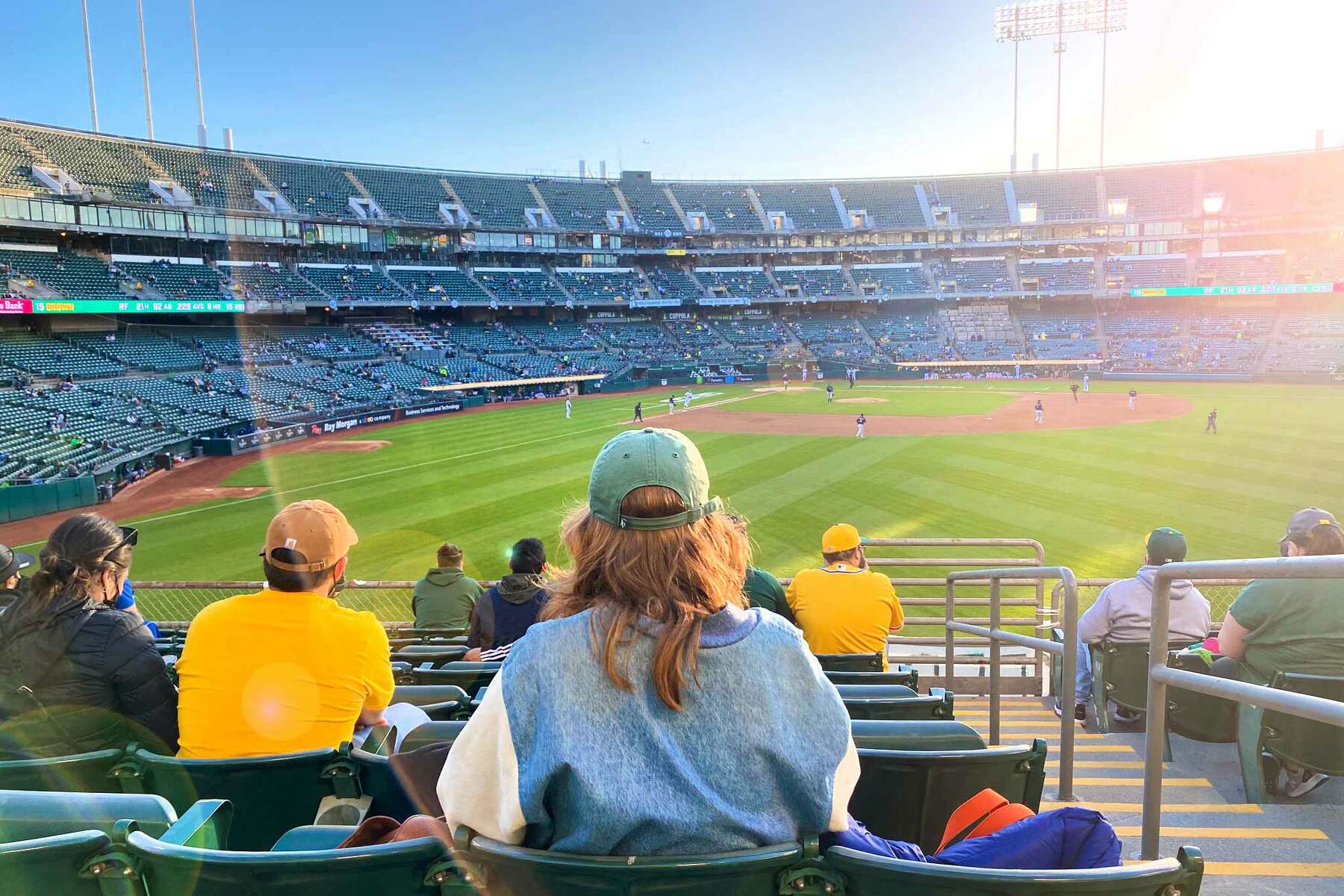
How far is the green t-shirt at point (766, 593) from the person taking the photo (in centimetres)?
612

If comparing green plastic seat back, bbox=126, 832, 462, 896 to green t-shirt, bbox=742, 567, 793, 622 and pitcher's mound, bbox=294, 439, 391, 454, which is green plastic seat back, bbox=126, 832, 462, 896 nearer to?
green t-shirt, bbox=742, 567, 793, 622

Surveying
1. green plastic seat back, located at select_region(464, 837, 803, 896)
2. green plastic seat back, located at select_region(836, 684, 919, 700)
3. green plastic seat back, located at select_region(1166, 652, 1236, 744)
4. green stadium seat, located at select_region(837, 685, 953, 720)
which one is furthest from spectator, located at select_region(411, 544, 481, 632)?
green plastic seat back, located at select_region(464, 837, 803, 896)

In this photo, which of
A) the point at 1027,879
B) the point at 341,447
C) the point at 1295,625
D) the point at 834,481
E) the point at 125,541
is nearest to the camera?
the point at 1027,879

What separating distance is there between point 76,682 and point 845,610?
4.72 m

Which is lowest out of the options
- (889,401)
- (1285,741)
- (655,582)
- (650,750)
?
(889,401)

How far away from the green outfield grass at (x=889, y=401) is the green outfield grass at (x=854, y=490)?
29.3ft

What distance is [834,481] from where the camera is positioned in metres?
24.1

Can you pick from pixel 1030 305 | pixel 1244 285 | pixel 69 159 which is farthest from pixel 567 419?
pixel 1244 285

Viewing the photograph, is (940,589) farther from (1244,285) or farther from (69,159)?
(1244,285)

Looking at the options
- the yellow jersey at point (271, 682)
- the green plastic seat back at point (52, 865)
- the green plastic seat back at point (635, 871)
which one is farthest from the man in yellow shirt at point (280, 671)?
the green plastic seat back at point (635, 871)

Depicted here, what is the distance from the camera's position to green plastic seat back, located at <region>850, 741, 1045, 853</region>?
9.37 feet

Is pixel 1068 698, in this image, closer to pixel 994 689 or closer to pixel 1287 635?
pixel 994 689

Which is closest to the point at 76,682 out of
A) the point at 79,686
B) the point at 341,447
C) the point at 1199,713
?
the point at 79,686

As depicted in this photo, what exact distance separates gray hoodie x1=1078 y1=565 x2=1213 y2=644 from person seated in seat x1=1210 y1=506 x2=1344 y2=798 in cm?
100
